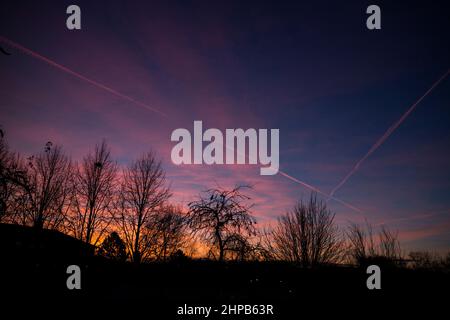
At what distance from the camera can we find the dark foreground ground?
27.5 feet

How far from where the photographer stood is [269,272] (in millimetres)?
9539

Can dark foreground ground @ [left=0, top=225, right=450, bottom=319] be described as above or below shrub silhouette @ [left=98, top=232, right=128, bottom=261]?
above

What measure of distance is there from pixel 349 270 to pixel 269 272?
8.80 ft

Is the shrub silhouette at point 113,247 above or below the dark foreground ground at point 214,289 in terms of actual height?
below

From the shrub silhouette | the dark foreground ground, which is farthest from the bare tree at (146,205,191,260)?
the dark foreground ground

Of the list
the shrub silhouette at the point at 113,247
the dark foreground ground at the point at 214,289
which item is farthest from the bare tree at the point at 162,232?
the dark foreground ground at the point at 214,289

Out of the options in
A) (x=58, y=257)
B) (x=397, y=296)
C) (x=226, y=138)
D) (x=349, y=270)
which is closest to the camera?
(x=397, y=296)

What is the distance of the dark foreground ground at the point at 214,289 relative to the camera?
330 inches

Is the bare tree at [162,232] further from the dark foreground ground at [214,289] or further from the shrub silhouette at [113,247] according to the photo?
the dark foreground ground at [214,289]

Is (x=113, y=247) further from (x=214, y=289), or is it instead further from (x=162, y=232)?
(x=214, y=289)

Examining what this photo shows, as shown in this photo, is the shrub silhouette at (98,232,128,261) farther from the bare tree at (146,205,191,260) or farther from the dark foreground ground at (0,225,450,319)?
the dark foreground ground at (0,225,450,319)
